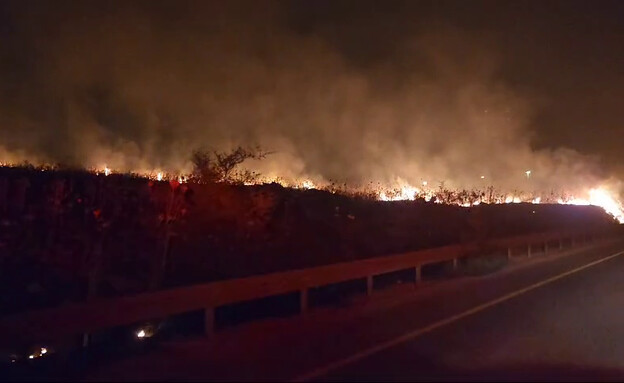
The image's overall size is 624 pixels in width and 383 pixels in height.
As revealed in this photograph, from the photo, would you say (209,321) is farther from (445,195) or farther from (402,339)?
(445,195)

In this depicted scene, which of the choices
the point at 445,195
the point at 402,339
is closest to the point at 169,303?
the point at 402,339

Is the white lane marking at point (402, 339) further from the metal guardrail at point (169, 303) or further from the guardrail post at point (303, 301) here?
the metal guardrail at point (169, 303)

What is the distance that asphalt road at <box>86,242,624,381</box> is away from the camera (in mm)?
10148

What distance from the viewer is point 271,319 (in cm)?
1508

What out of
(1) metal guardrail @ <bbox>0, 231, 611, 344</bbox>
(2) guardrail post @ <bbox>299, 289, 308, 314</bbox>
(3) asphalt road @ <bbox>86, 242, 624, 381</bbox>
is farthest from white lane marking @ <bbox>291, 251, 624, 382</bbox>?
(1) metal guardrail @ <bbox>0, 231, 611, 344</bbox>

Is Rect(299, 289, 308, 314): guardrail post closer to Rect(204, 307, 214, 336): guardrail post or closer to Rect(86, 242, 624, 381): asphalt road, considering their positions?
Rect(86, 242, 624, 381): asphalt road

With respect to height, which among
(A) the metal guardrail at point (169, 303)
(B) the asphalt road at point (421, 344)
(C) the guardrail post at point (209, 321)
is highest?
(A) the metal guardrail at point (169, 303)

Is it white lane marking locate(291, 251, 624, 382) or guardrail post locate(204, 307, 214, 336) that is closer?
white lane marking locate(291, 251, 624, 382)

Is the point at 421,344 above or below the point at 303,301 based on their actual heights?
below

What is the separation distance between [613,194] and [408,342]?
81.4 meters

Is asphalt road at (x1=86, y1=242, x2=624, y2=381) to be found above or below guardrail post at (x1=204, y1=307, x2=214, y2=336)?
below

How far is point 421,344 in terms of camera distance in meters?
12.3

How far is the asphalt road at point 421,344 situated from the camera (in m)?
10.1

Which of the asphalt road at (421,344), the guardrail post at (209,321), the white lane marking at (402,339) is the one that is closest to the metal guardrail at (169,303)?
the guardrail post at (209,321)
